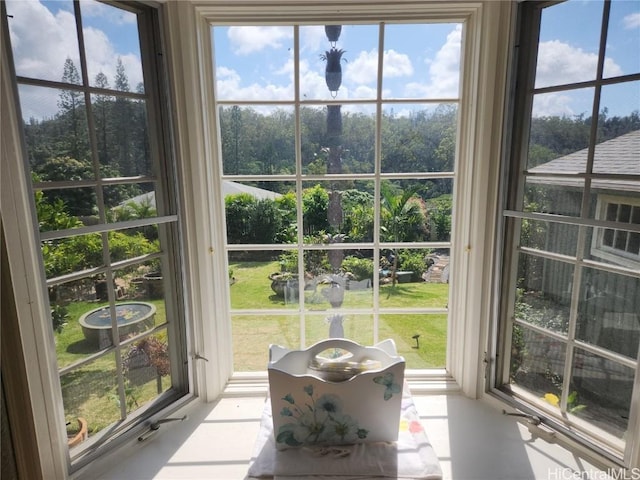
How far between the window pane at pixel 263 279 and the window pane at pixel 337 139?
37cm

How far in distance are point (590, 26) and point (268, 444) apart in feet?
5.08

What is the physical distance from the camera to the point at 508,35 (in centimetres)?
120

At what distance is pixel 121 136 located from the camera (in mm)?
1147

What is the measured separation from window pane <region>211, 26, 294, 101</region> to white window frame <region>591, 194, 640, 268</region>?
3.52 ft

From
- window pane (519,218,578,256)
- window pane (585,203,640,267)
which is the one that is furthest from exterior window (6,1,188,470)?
window pane (585,203,640,267)

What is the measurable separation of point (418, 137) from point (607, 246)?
2.28ft

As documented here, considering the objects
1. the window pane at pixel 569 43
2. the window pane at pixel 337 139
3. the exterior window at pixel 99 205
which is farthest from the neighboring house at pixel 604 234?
the exterior window at pixel 99 205

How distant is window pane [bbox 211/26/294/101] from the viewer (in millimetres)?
1333

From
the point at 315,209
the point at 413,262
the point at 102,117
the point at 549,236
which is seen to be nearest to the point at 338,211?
the point at 315,209

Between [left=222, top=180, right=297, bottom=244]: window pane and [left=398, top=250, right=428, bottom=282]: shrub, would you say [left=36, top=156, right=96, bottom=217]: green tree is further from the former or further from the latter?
[left=398, top=250, right=428, bottom=282]: shrub

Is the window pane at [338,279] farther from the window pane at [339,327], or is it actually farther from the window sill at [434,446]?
the window sill at [434,446]

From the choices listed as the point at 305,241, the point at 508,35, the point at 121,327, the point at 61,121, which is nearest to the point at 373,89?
the point at 508,35

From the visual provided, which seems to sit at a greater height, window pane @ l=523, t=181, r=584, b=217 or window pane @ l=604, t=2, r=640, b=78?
window pane @ l=604, t=2, r=640, b=78

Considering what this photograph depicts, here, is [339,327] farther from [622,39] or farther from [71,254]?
[622,39]
